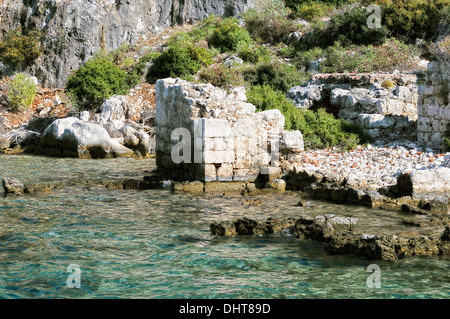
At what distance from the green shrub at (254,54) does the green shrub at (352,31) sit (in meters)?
2.77

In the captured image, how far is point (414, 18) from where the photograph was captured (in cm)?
2406

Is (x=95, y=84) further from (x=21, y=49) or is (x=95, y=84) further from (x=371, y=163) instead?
(x=371, y=163)

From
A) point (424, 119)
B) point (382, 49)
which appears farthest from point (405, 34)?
point (424, 119)

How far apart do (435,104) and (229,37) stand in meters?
14.4

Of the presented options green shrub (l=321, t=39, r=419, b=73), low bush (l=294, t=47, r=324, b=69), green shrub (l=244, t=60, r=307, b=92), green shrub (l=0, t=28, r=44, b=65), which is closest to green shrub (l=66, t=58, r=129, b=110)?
green shrub (l=0, t=28, r=44, b=65)

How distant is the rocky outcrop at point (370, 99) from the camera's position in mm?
16000

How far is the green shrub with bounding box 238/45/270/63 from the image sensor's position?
2544 cm

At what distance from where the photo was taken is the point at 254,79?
22219 mm

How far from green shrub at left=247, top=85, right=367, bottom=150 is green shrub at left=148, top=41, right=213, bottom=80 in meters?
7.45

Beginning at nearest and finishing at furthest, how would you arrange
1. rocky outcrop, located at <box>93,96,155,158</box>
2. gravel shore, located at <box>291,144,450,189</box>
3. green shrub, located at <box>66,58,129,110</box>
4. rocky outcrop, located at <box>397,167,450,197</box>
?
rocky outcrop, located at <box>397,167,450,197</box>, gravel shore, located at <box>291,144,450,189</box>, rocky outcrop, located at <box>93,96,155,158</box>, green shrub, located at <box>66,58,129,110</box>

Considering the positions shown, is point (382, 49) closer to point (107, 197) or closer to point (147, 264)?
point (107, 197)

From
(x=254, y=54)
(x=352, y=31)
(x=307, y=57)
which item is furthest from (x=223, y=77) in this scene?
(x=352, y=31)

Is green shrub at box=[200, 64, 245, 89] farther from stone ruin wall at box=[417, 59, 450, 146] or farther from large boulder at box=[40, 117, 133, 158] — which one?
stone ruin wall at box=[417, 59, 450, 146]
